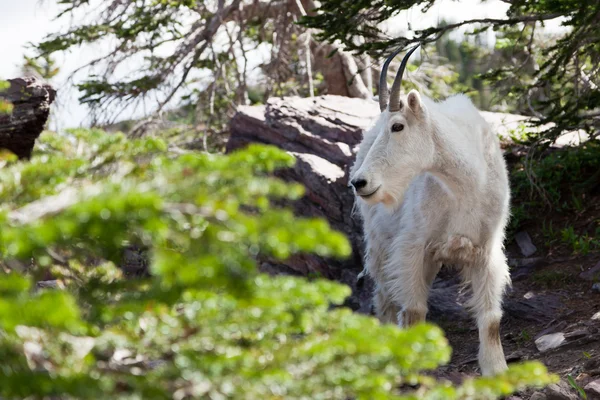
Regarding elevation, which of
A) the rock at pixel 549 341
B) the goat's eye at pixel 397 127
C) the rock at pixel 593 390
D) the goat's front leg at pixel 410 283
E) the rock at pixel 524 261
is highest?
the goat's eye at pixel 397 127

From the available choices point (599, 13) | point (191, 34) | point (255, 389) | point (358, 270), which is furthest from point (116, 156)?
point (191, 34)

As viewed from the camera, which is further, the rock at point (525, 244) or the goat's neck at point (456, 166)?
the rock at point (525, 244)

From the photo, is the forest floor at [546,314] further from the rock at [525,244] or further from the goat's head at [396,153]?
the goat's head at [396,153]

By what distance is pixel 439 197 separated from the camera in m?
5.42

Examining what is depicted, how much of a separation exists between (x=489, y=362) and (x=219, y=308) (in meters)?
3.36

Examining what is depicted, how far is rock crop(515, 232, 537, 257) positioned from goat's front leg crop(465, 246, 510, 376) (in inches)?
89.9

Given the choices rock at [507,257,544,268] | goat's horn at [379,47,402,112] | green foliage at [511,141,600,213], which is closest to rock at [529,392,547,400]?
goat's horn at [379,47,402,112]

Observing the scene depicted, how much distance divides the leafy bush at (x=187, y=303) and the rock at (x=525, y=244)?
5305mm

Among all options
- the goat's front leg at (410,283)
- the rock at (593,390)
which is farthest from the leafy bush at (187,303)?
the goat's front leg at (410,283)

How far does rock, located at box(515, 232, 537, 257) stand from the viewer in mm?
7520

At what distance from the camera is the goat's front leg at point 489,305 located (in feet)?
17.0

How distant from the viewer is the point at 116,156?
2.70 metres

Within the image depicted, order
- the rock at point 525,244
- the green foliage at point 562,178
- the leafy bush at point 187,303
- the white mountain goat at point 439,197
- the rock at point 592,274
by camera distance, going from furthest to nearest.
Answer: the green foliage at point 562,178 < the rock at point 525,244 < the rock at point 592,274 < the white mountain goat at point 439,197 < the leafy bush at point 187,303

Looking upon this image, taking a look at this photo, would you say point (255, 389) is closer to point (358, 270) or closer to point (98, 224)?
point (98, 224)
